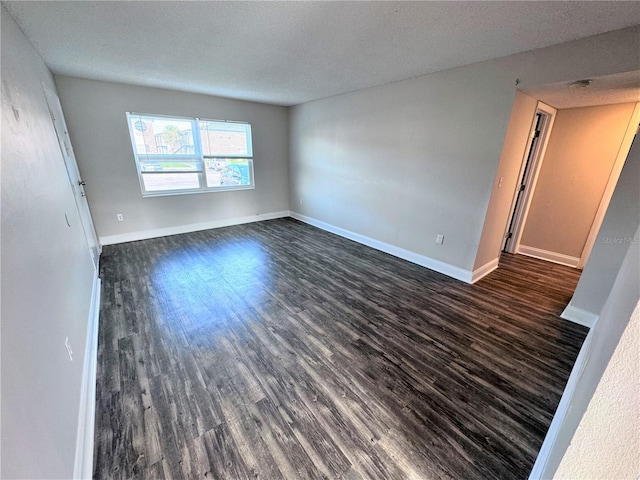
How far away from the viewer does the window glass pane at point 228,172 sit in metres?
4.77

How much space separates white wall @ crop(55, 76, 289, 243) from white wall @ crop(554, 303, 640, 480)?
17.1ft

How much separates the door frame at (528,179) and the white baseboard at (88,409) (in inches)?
174

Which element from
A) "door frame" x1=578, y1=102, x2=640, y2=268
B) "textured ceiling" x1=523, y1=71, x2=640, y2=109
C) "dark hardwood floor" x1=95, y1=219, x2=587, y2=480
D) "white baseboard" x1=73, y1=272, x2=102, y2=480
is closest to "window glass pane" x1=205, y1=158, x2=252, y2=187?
"dark hardwood floor" x1=95, y1=219, x2=587, y2=480

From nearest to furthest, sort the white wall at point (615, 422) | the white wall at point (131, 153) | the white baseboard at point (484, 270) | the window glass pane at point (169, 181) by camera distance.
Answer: the white wall at point (615, 422) < the white baseboard at point (484, 270) < the white wall at point (131, 153) < the window glass pane at point (169, 181)

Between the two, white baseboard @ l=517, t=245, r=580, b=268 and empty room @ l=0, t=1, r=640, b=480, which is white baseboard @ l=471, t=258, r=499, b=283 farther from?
white baseboard @ l=517, t=245, r=580, b=268

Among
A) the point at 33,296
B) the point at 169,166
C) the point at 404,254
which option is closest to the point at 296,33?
the point at 33,296

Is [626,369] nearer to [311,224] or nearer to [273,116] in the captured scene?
[311,224]

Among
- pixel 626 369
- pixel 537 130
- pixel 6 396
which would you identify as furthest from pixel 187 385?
pixel 537 130

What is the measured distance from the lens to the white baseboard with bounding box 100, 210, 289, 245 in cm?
411

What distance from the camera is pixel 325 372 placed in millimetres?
1800

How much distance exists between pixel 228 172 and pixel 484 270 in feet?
15.2

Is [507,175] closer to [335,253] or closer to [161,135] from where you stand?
[335,253]

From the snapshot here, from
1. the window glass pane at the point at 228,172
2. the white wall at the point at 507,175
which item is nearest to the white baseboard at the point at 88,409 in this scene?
the window glass pane at the point at 228,172

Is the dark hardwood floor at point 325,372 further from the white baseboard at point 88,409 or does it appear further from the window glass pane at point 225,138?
the window glass pane at point 225,138
